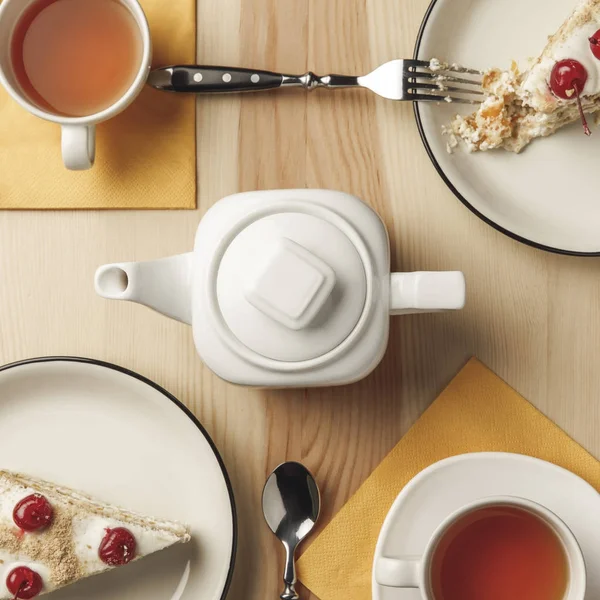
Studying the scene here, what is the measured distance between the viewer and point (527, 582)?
0.81 metres

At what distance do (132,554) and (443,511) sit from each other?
385 millimetres

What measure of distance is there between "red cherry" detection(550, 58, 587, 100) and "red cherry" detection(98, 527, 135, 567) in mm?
748

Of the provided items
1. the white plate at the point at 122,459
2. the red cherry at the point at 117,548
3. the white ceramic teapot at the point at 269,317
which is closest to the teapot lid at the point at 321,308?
the white ceramic teapot at the point at 269,317

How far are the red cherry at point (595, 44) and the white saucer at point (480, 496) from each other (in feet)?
1.59

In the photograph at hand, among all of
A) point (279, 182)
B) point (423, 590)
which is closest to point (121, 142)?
point (279, 182)

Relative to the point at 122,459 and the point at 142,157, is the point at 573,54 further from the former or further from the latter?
the point at 122,459

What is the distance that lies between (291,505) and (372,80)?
544 mm

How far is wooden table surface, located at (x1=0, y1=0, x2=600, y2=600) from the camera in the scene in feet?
3.01

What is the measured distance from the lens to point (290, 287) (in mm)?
624

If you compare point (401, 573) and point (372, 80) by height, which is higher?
point (372, 80)

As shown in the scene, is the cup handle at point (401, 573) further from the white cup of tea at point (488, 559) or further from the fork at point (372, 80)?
the fork at point (372, 80)

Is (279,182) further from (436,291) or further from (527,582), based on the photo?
(527,582)

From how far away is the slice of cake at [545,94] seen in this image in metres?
0.84

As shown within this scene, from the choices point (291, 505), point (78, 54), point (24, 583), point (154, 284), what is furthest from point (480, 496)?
point (78, 54)
